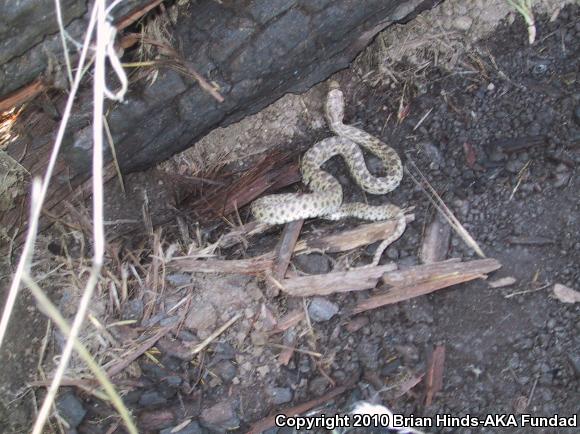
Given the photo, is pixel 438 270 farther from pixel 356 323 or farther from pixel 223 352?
pixel 223 352

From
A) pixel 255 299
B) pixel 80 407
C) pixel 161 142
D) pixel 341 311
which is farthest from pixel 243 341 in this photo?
pixel 161 142

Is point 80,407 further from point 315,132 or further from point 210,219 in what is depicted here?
point 315,132

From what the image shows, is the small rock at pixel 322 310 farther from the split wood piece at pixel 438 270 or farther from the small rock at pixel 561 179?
the small rock at pixel 561 179

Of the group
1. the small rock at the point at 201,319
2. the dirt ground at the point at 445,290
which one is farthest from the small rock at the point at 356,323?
the small rock at the point at 201,319

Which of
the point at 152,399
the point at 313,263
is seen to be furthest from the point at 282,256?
the point at 152,399

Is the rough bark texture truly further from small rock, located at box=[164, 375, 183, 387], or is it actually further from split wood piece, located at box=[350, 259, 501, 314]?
split wood piece, located at box=[350, 259, 501, 314]

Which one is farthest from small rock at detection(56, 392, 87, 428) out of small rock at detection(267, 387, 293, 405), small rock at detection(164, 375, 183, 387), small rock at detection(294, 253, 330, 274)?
small rock at detection(294, 253, 330, 274)
